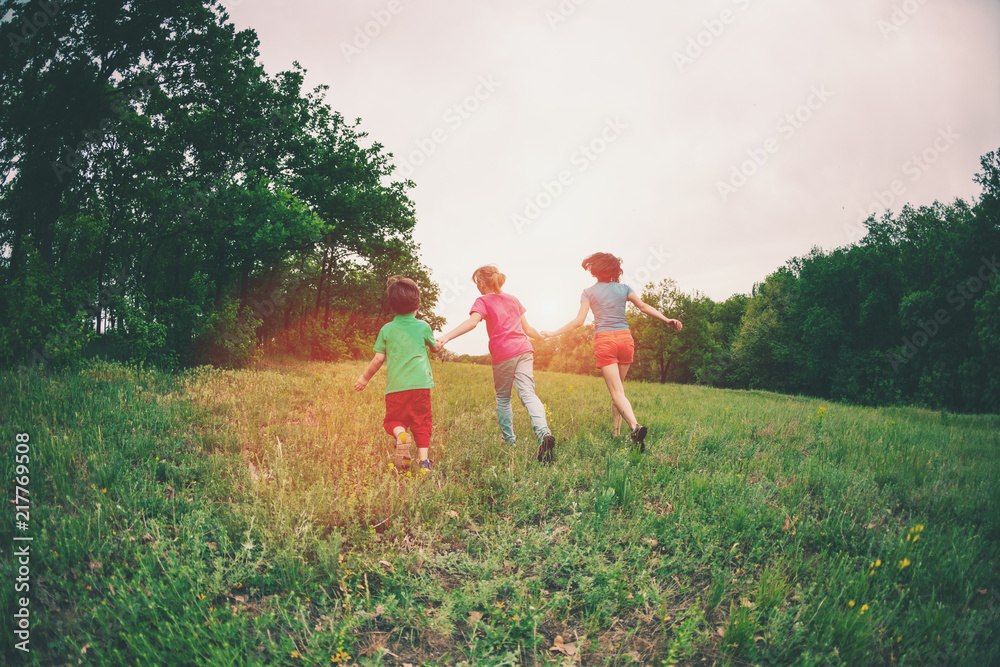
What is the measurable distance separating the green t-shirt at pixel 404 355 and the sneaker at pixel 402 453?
542 millimetres

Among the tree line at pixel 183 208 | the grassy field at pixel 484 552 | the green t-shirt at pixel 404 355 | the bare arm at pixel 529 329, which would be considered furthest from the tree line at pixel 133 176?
the bare arm at pixel 529 329

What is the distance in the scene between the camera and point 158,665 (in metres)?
2.30

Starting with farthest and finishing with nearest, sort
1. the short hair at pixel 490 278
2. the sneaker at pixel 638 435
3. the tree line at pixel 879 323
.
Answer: the tree line at pixel 879 323
the short hair at pixel 490 278
the sneaker at pixel 638 435

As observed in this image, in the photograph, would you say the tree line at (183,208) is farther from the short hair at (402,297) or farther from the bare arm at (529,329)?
the bare arm at (529,329)

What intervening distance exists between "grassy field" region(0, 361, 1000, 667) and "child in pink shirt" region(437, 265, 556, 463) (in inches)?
18.0

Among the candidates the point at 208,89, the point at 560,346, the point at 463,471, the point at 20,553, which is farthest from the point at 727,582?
the point at 560,346

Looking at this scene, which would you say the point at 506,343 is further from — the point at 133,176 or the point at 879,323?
the point at 879,323

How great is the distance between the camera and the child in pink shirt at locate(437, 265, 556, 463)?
5.25 metres

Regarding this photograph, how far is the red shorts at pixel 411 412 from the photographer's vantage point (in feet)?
15.5

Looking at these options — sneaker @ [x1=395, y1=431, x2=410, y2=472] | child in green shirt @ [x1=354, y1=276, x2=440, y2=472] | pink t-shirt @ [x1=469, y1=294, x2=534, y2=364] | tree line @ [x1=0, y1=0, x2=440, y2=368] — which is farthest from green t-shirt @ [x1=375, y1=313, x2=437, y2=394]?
tree line @ [x1=0, y1=0, x2=440, y2=368]

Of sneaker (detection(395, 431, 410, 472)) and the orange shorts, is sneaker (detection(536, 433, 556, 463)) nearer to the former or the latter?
the orange shorts

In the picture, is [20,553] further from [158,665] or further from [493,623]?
[493,623]

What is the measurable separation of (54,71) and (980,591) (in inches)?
679

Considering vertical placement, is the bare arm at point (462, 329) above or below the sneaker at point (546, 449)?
above
